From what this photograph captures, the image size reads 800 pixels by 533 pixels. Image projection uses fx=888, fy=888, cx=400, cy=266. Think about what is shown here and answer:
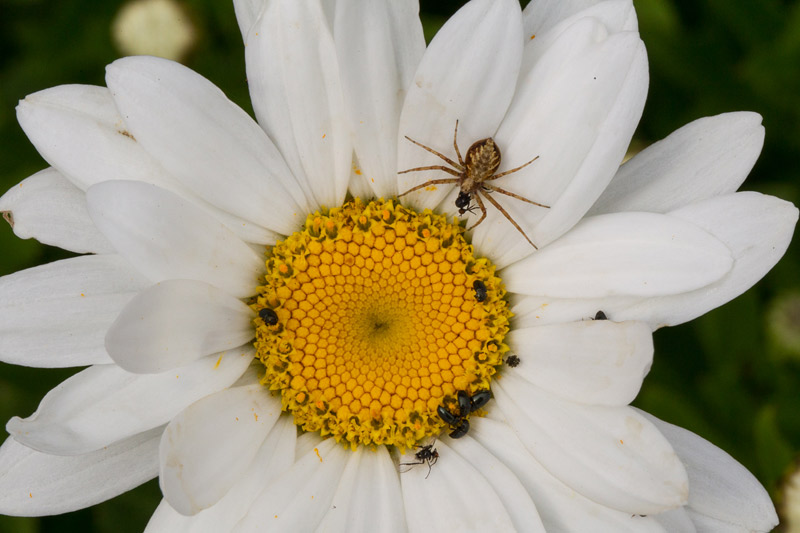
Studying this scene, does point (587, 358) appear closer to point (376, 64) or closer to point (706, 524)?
point (706, 524)

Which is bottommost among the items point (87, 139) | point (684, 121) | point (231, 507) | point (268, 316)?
point (231, 507)

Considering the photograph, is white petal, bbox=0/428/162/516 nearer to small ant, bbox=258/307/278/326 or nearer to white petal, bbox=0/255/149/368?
white petal, bbox=0/255/149/368

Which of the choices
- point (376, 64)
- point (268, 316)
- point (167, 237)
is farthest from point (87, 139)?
point (376, 64)

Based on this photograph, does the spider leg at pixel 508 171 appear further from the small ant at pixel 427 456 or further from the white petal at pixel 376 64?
the small ant at pixel 427 456

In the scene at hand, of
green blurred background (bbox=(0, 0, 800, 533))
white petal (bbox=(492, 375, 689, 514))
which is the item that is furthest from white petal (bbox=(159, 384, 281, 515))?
green blurred background (bbox=(0, 0, 800, 533))

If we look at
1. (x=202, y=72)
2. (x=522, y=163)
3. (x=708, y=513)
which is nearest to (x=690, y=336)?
(x=708, y=513)

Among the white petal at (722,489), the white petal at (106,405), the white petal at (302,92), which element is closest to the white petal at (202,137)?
the white petal at (302,92)
